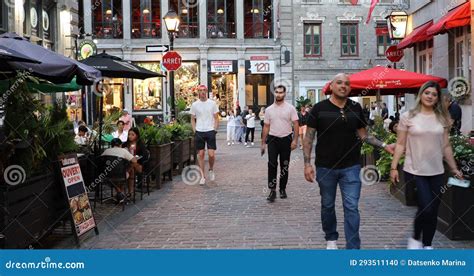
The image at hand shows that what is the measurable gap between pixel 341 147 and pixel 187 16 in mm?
35166

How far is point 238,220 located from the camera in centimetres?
848

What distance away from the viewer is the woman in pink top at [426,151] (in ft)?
20.0

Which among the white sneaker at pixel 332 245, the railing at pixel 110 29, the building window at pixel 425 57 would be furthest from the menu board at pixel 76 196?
the railing at pixel 110 29

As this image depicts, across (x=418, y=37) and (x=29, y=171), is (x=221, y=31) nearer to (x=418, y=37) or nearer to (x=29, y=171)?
(x=418, y=37)

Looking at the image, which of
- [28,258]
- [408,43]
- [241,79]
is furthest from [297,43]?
[28,258]

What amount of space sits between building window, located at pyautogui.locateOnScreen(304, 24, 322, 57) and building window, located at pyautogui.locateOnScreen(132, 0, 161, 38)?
9679 mm

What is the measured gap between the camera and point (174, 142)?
13695 mm

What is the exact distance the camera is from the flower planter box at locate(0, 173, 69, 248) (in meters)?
5.77

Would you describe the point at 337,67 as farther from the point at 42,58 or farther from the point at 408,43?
the point at 42,58

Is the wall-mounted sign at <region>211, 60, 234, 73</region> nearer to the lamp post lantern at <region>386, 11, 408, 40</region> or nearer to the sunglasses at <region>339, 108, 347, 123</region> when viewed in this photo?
the lamp post lantern at <region>386, 11, 408, 40</region>

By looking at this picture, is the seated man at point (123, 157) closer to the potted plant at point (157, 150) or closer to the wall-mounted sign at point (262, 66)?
the potted plant at point (157, 150)

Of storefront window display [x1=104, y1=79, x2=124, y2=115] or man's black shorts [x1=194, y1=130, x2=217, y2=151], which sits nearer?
man's black shorts [x1=194, y1=130, x2=217, y2=151]

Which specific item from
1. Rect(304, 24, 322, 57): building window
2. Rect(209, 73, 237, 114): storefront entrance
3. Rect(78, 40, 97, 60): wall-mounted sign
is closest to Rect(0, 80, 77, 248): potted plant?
Rect(78, 40, 97, 60): wall-mounted sign

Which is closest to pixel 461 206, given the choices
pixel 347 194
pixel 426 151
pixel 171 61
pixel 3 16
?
pixel 426 151
